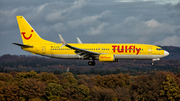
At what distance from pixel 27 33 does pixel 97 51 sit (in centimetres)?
2190

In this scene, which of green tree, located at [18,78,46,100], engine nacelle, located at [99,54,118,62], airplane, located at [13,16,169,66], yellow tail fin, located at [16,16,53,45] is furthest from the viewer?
green tree, located at [18,78,46,100]

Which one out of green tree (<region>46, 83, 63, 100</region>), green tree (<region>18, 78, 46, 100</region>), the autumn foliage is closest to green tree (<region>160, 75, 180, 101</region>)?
the autumn foliage

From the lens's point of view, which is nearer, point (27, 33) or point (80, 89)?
point (27, 33)

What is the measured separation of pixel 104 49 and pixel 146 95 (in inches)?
3688

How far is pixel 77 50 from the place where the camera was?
260 ft

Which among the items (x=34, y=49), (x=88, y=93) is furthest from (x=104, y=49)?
(x=88, y=93)

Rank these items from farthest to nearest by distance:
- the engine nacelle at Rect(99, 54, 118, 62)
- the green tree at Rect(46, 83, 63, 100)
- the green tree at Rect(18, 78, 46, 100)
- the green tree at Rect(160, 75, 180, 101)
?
the green tree at Rect(160, 75, 180, 101)
the green tree at Rect(46, 83, 63, 100)
the green tree at Rect(18, 78, 46, 100)
the engine nacelle at Rect(99, 54, 118, 62)

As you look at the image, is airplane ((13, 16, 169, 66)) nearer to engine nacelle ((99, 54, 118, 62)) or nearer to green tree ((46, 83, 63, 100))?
engine nacelle ((99, 54, 118, 62))

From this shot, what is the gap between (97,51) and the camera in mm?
80750

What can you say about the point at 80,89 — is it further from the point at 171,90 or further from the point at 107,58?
the point at 107,58

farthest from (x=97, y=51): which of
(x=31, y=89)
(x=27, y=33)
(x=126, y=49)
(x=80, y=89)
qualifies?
(x=80, y=89)

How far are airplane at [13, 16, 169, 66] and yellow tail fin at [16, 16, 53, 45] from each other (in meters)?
1.03

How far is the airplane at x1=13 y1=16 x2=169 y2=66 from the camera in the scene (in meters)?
78.5

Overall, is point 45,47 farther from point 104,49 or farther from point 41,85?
point 41,85
